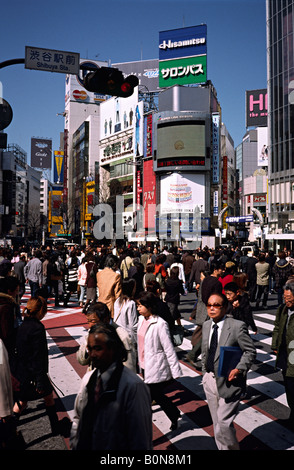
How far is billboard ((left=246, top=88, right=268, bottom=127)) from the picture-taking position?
10481cm

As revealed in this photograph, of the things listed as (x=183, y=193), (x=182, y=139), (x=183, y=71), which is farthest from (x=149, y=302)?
(x=183, y=71)

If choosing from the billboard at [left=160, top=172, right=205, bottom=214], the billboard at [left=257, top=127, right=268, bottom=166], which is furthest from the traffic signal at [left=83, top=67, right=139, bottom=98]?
the billboard at [left=257, top=127, right=268, bottom=166]

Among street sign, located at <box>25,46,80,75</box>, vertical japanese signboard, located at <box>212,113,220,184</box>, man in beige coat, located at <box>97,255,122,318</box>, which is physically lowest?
man in beige coat, located at <box>97,255,122,318</box>

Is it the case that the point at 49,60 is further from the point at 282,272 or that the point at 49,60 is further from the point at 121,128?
the point at 121,128

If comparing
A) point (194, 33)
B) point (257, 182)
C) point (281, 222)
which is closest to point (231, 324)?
point (281, 222)

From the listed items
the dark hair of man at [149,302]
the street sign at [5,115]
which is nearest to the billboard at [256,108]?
the street sign at [5,115]

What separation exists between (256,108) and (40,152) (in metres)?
52.8

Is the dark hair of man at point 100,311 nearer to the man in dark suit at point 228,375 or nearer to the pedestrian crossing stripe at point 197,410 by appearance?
the man in dark suit at point 228,375

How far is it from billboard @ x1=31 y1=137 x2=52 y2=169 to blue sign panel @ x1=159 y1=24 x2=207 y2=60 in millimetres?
38026

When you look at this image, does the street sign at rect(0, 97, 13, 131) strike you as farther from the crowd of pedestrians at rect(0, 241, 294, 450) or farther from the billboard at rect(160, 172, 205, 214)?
the billboard at rect(160, 172, 205, 214)

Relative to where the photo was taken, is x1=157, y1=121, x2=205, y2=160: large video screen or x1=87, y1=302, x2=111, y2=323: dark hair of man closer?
x1=87, y1=302, x2=111, y2=323: dark hair of man

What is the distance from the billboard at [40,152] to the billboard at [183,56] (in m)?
37.7

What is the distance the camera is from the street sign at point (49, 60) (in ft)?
22.2

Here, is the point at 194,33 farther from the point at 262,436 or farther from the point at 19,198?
the point at 19,198
